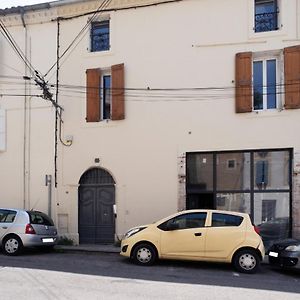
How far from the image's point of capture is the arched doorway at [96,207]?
1527 centimetres

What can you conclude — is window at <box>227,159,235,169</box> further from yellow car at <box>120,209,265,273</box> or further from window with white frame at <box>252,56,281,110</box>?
yellow car at <box>120,209,265,273</box>

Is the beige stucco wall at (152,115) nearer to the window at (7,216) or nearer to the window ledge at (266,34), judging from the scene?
the window ledge at (266,34)

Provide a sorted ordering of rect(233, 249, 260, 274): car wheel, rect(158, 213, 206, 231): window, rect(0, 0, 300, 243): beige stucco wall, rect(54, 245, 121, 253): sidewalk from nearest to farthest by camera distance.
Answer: rect(233, 249, 260, 274): car wheel
rect(158, 213, 206, 231): window
rect(54, 245, 121, 253): sidewalk
rect(0, 0, 300, 243): beige stucco wall

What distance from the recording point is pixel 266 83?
14.0 meters

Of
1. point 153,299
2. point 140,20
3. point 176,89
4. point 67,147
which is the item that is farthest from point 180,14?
point 153,299

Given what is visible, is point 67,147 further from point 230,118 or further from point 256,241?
point 256,241

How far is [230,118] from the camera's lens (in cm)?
1400

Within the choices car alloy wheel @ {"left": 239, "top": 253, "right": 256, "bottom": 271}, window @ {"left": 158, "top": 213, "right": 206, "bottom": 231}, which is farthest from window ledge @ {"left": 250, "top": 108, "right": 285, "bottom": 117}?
car alloy wheel @ {"left": 239, "top": 253, "right": 256, "bottom": 271}

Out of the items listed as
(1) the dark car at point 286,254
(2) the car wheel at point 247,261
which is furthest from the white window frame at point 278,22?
(2) the car wheel at point 247,261

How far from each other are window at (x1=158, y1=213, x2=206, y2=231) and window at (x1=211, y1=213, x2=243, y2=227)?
10.5 inches

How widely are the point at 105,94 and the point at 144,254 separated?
22.2 feet

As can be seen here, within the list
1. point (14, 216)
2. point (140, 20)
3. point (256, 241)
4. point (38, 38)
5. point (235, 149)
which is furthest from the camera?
point (38, 38)

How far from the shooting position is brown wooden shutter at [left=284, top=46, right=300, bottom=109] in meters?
13.3

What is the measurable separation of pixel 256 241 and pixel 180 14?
26.7ft
